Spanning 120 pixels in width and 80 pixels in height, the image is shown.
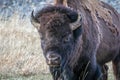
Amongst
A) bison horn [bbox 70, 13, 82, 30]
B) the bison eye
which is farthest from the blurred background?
the bison eye

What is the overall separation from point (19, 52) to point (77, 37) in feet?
18.3

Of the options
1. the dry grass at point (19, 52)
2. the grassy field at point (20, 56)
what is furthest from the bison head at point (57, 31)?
the dry grass at point (19, 52)

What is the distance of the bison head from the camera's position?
8.66 metres

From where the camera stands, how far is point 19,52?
14727 millimetres

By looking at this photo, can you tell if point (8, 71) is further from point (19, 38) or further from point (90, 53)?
point (90, 53)

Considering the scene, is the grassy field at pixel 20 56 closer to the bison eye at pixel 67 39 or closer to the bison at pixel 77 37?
the bison at pixel 77 37

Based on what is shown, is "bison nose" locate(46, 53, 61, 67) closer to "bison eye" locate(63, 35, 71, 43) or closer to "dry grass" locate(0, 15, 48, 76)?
"bison eye" locate(63, 35, 71, 43)

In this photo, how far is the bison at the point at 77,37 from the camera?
347 inches

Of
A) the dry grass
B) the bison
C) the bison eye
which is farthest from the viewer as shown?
the dry grass

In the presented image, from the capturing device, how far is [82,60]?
9.76 meters

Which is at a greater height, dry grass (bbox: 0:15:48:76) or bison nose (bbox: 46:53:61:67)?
bison nose (bbox: 46:53:61:67)

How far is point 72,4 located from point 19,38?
6223 mm

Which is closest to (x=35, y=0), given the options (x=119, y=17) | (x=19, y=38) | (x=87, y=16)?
(x=19, y=38)

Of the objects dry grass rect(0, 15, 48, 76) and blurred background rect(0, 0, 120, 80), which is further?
dry grass rect(0, 15, 48, 76)
